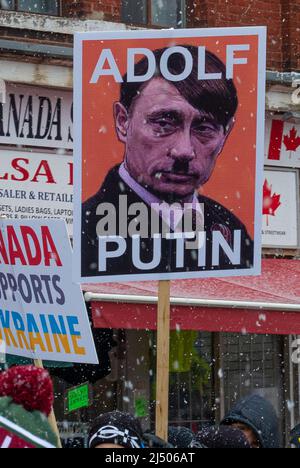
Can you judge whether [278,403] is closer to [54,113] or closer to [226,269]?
[54,113]

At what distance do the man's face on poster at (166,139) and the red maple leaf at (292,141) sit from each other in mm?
6632

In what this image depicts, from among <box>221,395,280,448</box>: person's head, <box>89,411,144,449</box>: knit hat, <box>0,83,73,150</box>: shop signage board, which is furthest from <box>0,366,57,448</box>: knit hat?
<box>0,83,73,150</box>: shop signage board

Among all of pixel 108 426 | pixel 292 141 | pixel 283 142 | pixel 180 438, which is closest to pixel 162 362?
pixel 180 438

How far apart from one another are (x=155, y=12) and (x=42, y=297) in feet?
19.7

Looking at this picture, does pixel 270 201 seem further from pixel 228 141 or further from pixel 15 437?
pixel 15 437

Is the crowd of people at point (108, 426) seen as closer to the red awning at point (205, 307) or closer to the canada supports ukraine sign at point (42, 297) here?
the canada supports ukraine sign at point (42, 297)

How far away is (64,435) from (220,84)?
550cm

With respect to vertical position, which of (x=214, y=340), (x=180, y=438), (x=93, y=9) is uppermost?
(x=93, y=9)

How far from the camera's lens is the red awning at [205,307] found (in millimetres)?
9617

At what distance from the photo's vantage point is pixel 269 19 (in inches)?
510

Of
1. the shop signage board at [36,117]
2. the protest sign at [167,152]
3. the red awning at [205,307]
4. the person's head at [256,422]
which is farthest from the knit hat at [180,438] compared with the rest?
the shop signage board at [36,117]

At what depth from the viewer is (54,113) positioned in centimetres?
1145
